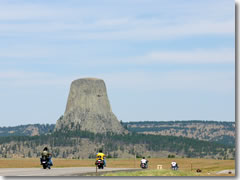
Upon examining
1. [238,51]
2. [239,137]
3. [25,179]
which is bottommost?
[25,179]

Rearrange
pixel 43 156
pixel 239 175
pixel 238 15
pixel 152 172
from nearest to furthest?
pixel 239 175
pixel 238 15
pixel 152 172
pixel 43 156

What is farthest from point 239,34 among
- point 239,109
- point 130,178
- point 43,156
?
point 43,156

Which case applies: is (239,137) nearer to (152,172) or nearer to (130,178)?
(130,178)

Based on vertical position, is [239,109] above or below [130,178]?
above

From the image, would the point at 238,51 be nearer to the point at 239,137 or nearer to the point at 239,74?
the point at 239,74

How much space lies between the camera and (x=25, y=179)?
35.8 m

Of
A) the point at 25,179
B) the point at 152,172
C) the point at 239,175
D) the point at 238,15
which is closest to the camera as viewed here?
the point at 239,175

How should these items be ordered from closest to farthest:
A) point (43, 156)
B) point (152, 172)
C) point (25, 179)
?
point (25, 179)
point (152, 172)
point (43, 156)

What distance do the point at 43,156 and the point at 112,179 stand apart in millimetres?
15930

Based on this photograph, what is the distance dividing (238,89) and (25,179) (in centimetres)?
1313

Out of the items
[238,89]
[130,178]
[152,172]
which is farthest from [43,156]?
[238,89]

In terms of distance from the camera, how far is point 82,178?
37.5m

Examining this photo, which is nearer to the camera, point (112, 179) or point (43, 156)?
point (112, 179)

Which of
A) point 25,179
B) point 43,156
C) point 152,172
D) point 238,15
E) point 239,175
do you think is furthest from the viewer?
point 43,156
